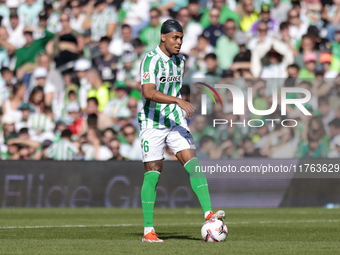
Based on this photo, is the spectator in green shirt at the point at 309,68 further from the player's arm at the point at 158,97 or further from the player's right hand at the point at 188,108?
the player's right hand at the point at 188,108

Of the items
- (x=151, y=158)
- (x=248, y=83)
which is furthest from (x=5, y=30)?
(x=151, y=158)

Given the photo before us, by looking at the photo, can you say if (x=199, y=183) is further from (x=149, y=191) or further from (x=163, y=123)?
(x=163, y=123)

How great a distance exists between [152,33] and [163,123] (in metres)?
8.36

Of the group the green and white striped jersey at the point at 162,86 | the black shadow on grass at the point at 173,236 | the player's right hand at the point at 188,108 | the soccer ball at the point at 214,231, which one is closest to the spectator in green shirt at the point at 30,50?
the black shadow on grass at the point at 173,236

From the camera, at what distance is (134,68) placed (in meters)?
13.9

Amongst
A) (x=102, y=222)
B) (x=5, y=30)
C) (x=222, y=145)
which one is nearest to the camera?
(x=102, y=222)

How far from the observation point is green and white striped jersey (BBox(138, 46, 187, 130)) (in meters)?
6.16

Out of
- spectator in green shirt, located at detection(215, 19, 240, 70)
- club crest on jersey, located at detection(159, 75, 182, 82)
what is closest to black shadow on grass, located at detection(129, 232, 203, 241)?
club crest on jersey, located at detection(159, 75, 182, 82)

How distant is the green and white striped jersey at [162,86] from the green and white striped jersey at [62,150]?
20.5ft

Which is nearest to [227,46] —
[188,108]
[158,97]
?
[158,97]

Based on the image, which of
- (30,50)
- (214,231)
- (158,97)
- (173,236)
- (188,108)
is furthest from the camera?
(30,50)

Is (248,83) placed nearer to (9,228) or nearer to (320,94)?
(320,94)

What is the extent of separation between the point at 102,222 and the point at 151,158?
3005 mm

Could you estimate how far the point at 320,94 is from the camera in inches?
473
